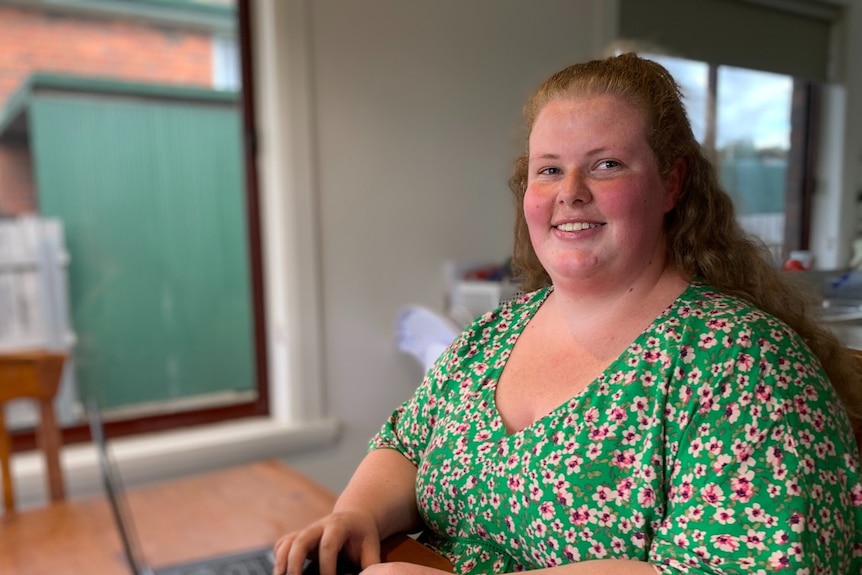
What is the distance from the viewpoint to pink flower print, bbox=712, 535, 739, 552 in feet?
2.23

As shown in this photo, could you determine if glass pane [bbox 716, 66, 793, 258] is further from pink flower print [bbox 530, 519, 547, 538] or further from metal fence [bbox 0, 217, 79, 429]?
metal fence [bbox 0, 217, 79, 429]

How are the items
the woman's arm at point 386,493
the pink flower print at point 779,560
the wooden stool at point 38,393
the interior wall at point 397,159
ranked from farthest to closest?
the interior wall at point 397,159 < the wooden stool at point 38,393 < the woman's arm at point 386,493 < the pink flower print at point 779,560

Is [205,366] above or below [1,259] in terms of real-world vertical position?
below

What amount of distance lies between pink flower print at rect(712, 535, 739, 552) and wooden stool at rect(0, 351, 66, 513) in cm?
141

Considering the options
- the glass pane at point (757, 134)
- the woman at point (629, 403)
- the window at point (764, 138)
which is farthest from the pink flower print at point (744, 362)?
the glass pane at point (757, 134)

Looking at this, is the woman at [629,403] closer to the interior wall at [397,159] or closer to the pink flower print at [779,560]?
the pink flower print at [779,560]

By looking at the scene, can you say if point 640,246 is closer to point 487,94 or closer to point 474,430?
point 474,430

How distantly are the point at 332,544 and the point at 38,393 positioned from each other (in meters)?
1.00

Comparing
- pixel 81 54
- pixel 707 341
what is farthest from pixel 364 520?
pixel 81 54

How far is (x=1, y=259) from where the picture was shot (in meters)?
Answer: 2.01

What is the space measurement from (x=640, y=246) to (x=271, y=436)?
1638 mm

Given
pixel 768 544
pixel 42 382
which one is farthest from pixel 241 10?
pixel 768 544

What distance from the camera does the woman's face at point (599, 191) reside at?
0.85 metres

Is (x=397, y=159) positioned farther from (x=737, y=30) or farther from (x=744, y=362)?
(x=744, y=362)
